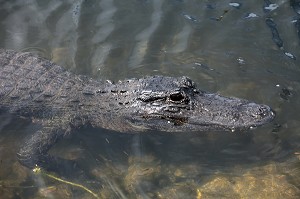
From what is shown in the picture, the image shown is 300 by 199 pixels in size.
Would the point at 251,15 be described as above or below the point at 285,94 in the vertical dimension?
above

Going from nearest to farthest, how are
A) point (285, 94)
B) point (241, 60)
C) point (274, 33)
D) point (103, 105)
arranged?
point (103, 105), point (285, 94), point (241, 60), point (274, 33)

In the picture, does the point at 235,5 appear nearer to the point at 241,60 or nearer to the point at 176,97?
the point at 241,60

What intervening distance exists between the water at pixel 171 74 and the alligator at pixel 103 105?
21cm

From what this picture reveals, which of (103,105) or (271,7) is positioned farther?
(271,7)

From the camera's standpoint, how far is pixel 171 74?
21.7ft

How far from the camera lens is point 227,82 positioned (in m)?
6.38

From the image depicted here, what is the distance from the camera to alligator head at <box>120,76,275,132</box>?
5.19m

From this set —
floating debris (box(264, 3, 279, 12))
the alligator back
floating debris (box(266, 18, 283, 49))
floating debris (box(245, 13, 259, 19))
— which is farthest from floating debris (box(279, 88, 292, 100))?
the alligator back

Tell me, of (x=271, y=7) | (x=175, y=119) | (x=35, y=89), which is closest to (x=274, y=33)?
(x=271, y=7)

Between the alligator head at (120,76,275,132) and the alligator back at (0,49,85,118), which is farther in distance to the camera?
the alligator back at (0,49,85,118)

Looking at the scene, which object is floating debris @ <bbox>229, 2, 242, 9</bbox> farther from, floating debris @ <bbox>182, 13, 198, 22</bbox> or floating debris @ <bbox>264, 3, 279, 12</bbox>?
floating debris @ <bbox>182, 13, 198, 22</bbox>

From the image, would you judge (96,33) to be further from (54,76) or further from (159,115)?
(159,115)

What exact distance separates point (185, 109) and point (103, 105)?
1231 mm

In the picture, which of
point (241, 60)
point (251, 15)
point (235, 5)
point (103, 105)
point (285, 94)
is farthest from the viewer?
point (235, 5)
